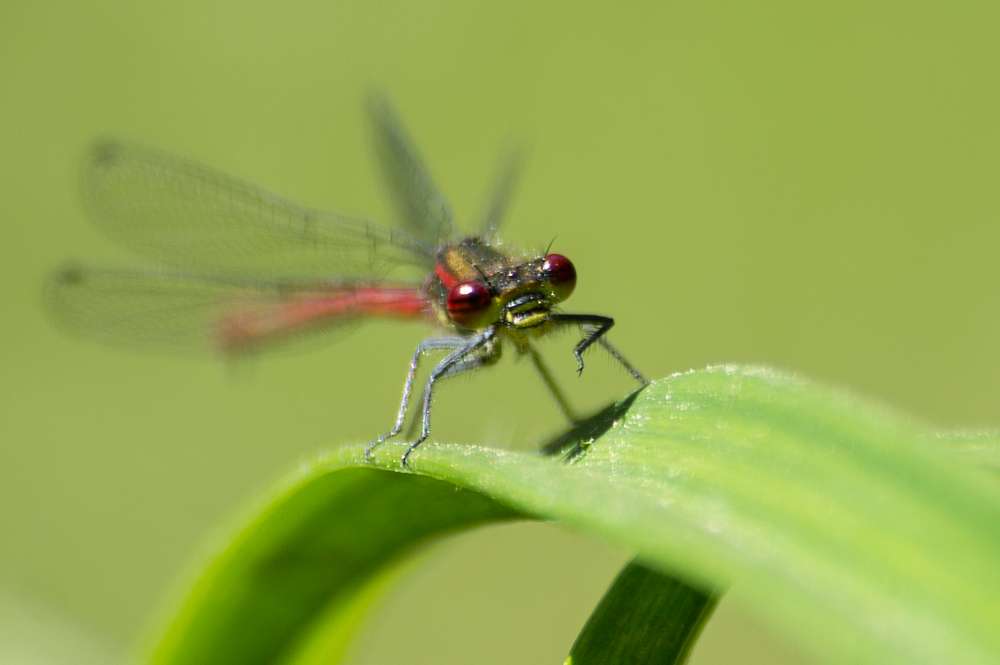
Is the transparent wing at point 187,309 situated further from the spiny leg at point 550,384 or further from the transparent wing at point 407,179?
the spiny leg at point 550,384

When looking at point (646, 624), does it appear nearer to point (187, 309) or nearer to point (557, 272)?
point (557, 272)

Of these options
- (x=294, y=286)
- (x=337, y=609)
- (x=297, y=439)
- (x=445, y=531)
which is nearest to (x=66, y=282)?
(x=294, y=286)

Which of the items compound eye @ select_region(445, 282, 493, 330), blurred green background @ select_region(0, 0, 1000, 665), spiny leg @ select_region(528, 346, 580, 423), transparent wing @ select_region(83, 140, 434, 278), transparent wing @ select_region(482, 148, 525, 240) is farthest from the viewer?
blurred green background @ select_region(0, 0, 1000, 665)

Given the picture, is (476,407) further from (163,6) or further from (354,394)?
(163,6)

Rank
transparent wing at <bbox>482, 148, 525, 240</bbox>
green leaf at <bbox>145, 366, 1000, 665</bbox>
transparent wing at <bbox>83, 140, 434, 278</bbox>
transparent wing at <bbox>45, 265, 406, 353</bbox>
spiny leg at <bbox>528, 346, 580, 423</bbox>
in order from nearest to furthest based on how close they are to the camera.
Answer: green leaf at <bbox>145, 366, 1000, 665</bbox> → spiny leg at <bbox>528, 346, 580, 423</bbox> → transparent wing at <bbox>482, 148, 525, 240</bbox> → transparent wing at <bbox>83, 140, 434, 278</bbox> → transparent wing at <bbox>45, 265, 406, 353</bbox>

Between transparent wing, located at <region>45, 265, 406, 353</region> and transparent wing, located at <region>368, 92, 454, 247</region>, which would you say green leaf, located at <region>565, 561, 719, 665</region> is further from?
transparent wing, located at <region>45, 265, 406, 353</region>

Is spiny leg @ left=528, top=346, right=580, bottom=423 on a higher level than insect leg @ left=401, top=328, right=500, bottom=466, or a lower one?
higher

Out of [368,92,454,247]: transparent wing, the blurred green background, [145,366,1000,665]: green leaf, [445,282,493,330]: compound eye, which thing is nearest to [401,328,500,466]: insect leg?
[445,282,493,330]: compound eye

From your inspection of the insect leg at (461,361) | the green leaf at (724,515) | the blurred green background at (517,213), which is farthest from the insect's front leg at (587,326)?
the blurred green background at (517,213)
